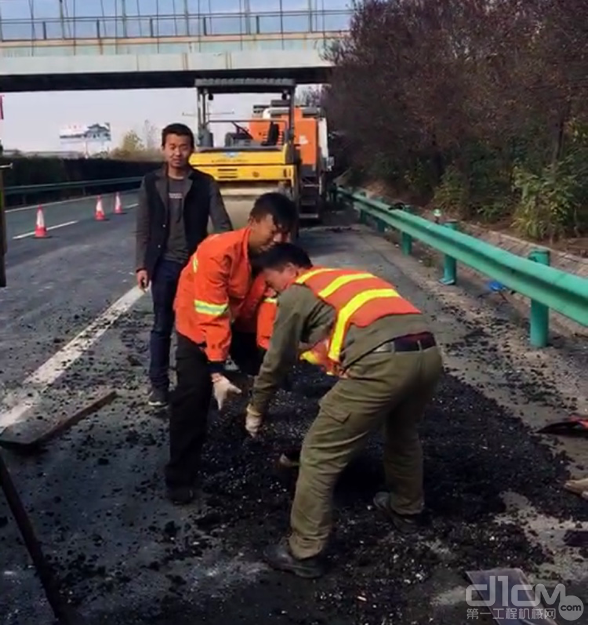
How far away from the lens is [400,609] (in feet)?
11.2

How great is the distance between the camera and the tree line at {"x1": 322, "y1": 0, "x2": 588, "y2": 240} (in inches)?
320

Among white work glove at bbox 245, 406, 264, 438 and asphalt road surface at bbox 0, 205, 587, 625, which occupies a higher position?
white work glove at bbox 245, 406, 264, 438

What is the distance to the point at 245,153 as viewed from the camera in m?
14.8

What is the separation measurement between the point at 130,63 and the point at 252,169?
26276mm

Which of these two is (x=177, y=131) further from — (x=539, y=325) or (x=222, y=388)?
(x=539, y=325)

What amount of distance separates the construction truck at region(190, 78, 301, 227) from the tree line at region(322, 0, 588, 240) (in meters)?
2.46

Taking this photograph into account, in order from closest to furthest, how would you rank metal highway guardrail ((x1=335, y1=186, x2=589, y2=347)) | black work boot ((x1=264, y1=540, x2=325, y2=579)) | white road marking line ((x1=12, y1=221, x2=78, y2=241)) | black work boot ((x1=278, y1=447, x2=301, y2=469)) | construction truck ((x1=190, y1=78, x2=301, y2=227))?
metal highway guardrail ((x1=335, y1=186, x2=589, y2=347)) < black work boot ((x1=264, y1=540, x2=325, y2=579)) < black work boot ((x1=278, y1=447, x2=301, y2=469)) < construction truck ((x1=190, y1=78, x2=301, y2=227)) < white road marking line ((x1=12, y1=221, x2=78, y2=241))

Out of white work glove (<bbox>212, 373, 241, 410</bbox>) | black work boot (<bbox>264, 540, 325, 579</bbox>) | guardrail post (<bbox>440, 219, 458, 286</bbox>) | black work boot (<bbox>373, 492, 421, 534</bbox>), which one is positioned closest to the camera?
black work boot (<bbox>264, 540, 325, 579</bbox>)

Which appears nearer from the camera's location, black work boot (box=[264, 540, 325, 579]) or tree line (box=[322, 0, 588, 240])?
black work boot (box=[264, 540, 325, 579])

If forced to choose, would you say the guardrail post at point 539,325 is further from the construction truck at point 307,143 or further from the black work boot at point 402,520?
the construction truck at point 307,143

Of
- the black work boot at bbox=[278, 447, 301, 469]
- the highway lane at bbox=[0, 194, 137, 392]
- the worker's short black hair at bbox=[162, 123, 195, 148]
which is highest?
the worker's short black hair at bbox=[162, 123, 195, 148]

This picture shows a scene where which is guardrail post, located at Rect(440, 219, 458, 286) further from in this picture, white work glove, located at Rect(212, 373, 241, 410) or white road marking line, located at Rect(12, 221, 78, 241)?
white road marking line, located at Rect(12, 221, 78, 241)

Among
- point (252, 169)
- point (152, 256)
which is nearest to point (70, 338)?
point (152, 256)

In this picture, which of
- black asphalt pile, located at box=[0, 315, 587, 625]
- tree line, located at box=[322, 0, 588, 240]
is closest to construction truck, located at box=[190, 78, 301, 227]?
tree line, located at box=[322, 0, 588, 240]
